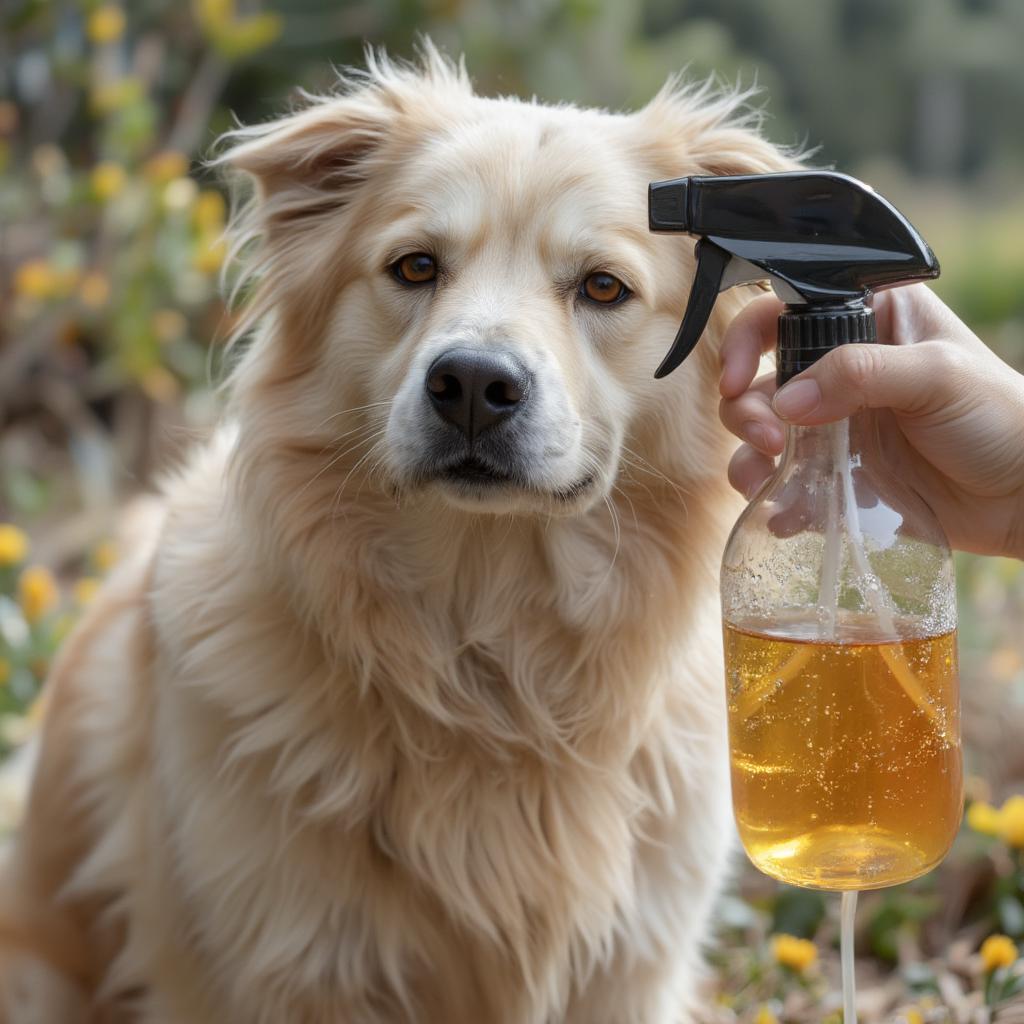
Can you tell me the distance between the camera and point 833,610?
1531mm

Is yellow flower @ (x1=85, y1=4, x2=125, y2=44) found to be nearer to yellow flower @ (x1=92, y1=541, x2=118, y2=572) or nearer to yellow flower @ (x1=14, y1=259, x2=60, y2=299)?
yellow flower @ (x1=14, y1=259, x2=60, y2=299)

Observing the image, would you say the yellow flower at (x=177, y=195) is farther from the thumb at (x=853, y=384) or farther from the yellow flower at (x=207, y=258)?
the thumb at (x=853, y=384)

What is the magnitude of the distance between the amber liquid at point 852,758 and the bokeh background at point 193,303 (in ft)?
3.04

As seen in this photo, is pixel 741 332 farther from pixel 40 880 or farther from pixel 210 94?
pixel 210 94

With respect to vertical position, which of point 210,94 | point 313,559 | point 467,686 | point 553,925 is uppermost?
point 210,94

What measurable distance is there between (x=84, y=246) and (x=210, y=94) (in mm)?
1028

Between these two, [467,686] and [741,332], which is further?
[467,686]

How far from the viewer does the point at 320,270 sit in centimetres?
217

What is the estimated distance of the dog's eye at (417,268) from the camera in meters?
2.02

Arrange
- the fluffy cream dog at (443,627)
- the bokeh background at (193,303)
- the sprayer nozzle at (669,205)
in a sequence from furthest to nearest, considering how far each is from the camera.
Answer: the bokeh background at (193,303) → the fluffy cream dog at (443,627) → the sprayer nozzle at (669,205)

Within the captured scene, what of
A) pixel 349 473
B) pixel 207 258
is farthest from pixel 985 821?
pixel 207 258

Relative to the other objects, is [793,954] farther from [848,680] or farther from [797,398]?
[797,398]

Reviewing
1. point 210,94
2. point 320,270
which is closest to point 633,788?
point 320,270

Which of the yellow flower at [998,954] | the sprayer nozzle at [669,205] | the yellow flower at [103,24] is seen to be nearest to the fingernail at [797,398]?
the sprayer nozzle at [669,205]
